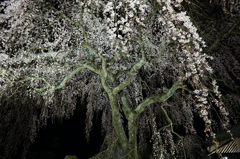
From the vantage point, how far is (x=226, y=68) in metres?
5.81

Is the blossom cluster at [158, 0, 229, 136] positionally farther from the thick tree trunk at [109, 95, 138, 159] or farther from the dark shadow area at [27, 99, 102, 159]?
the dark shadow area at [27, 99, 102, 159]

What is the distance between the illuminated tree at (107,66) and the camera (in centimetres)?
402

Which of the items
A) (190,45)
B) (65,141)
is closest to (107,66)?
(190,45)

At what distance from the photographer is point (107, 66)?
18.3 ft

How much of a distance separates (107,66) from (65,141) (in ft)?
31.2

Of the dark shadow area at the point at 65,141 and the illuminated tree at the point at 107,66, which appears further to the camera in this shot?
the dark shadow area at the point at 65,141

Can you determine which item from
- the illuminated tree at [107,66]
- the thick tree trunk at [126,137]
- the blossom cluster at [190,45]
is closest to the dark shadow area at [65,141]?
the illuminated tree at [107,66]

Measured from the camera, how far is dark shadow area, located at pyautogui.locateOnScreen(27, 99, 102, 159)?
1214cm

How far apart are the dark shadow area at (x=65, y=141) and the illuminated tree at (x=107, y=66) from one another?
5860 millimetres

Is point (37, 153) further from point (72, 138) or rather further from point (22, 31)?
point (22, 31)

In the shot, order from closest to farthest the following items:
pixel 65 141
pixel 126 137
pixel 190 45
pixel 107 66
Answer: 1. pixel 190 45
2. pixel 126 137
3. pixel 107 66
4. pixel 65 141

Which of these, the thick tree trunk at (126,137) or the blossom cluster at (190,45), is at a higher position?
the blossom cluster at (190,45)

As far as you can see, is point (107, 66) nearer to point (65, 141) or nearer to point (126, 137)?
point (126, 137)

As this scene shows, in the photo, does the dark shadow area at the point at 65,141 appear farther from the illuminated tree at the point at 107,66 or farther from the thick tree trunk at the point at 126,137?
the thick tree trunk at the point at 126,137
